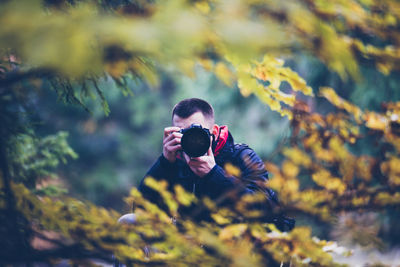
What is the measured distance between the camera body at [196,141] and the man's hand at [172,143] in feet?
0.69

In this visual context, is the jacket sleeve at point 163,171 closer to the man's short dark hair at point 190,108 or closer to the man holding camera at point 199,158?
the man holding camera at point 199,158

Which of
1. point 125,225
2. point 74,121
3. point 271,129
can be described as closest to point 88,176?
point 74,121

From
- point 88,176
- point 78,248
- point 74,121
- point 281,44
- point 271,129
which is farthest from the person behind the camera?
point 74,121

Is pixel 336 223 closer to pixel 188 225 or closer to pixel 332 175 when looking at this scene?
pixel 332 175

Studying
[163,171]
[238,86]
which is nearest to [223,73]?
[238,86]

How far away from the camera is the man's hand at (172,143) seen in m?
2.13

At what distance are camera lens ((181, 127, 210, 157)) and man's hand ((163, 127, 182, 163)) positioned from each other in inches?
8.2

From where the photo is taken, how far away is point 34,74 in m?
1.00

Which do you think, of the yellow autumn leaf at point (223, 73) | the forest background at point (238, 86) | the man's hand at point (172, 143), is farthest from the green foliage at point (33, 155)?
the yellow autumn leaf at point (223, 73)

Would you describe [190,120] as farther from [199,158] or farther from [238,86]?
[238,86]

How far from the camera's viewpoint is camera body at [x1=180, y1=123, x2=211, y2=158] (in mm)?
1896

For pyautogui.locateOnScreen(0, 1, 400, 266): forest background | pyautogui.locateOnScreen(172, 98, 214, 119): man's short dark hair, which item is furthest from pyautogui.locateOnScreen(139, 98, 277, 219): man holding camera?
pyautogui.locateOnScreen(0, 1, 400, 266): forest background

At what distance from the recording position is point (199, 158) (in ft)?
6.22

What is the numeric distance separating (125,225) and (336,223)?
2.76 feet
